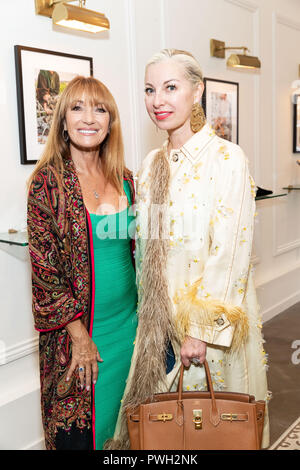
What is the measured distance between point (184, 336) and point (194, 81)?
37.2 inches

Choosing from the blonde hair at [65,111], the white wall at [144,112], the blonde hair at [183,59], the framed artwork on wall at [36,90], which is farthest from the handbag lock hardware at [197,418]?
the framed artwork on wall at [36,90]

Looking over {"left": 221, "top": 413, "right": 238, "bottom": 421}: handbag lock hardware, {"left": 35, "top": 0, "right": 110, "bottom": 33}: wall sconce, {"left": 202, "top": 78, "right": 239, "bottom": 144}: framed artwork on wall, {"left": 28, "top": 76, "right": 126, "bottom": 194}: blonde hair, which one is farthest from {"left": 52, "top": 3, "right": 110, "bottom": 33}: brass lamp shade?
{"left": 221, "top": 413, "right": 238, "bottom": 421}: handbag lock hardware

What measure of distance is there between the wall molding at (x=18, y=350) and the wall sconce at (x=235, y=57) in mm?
2507

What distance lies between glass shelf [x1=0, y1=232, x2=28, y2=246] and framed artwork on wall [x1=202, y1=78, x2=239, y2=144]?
79.5 inches

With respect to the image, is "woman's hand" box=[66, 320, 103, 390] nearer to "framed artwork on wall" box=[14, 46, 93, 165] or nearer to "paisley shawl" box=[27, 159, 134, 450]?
"paisley shawl" box=[27, 159, 134, 450]

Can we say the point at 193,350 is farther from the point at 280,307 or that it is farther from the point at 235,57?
the point at 280,307

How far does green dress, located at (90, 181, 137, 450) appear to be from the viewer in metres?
1.98

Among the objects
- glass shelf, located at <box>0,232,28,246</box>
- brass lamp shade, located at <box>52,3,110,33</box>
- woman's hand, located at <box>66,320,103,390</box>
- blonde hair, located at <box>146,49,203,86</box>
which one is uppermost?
brass lamp shade, located at <box>52,3,110,33</box>

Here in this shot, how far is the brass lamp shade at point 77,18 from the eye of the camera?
2.38m

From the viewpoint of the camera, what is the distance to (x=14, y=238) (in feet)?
8.02

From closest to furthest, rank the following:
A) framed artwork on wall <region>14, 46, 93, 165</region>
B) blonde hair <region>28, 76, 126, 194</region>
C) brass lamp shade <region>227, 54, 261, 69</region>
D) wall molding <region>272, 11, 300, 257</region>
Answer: blonde hair <region>28, 76, 126, 194</region> < framed artwork on wall <region>14, 46, 93, 165</region> < brass lamp shade <region>227, 54, 261, 69</region> < wall molding <region>272, 11, 300, 257</region>

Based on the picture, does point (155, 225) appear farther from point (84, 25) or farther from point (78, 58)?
point (78, 58)

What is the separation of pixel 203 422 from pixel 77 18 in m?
1.86

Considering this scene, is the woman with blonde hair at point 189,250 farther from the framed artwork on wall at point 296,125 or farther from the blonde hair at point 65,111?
the framed artwork on wall at point 296,125
